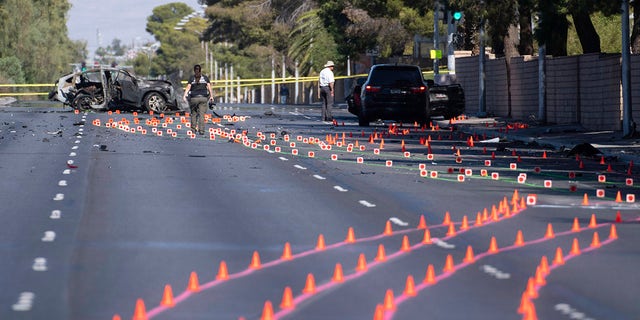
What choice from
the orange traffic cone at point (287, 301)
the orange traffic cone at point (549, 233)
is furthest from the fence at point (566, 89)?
the orange traffic cone at point (287, 301)

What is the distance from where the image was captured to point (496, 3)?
4528 cm

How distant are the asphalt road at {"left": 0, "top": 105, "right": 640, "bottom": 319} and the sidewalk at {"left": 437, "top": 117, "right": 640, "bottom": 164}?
1420mm

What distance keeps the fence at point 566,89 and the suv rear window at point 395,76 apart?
13.1ft

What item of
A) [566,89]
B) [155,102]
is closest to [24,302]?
[566,89]

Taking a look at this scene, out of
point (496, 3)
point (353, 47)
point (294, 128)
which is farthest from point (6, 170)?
point (353, 47)

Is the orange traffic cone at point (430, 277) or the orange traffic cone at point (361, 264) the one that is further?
the orange traffic cone at point (361, 264)

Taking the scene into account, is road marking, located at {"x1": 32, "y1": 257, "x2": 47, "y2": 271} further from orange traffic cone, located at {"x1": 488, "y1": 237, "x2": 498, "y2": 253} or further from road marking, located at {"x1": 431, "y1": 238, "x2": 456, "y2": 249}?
orange traffic cone, located at {"x1": 488, "y1": 237, "x2": 498, "y2": 253}

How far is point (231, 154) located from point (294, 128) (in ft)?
44.1

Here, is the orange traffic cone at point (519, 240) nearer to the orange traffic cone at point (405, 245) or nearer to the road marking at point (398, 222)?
the orange traffic cone at point (405, 245)

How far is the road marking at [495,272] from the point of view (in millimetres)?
12336

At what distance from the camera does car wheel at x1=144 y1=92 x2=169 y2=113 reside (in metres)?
51.9

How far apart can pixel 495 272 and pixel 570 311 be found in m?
2.12

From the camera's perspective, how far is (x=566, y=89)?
138ft

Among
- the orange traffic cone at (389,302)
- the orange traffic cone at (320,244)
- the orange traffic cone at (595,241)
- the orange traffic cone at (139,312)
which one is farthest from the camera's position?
the orange traffic cone at (595,241)
